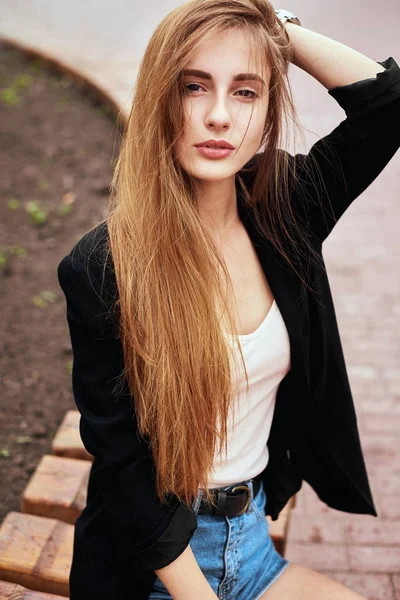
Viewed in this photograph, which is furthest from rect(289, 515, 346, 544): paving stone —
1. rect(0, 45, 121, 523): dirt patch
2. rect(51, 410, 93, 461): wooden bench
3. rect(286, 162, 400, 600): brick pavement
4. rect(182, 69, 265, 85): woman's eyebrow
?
rect(182, 69, 265, 85): woman's eyebrow

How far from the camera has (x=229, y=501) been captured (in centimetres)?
198

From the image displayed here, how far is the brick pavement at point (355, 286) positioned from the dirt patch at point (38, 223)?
→ 0.40 m

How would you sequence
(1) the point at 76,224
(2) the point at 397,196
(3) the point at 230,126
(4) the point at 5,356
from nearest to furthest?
(3) the point at 230,126, (4) the point at 5,356, (1) the point at 76,224, (2) the point at 397,196

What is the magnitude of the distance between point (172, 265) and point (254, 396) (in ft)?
1.46

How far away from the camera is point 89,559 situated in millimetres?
1955

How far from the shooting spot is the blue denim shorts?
6.47 feet

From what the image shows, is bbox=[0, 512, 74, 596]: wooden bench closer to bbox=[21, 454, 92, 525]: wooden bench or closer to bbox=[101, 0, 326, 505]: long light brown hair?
bbox=[21, 454, 92, 525]: wooden bench

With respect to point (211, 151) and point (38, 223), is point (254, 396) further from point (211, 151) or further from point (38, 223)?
point (38, 223)

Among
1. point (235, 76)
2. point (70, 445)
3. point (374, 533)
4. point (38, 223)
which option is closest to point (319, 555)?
point (374, 533)

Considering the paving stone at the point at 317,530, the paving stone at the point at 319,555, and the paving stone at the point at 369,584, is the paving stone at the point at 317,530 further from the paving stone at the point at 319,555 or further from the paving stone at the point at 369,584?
the paving stone at the point at 369,584

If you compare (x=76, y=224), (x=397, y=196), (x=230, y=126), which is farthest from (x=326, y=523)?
(x=397, y=196)

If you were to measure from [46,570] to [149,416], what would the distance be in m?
0.90

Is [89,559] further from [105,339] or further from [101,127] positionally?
[101,127]

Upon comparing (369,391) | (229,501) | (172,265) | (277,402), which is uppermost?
(172,265)
